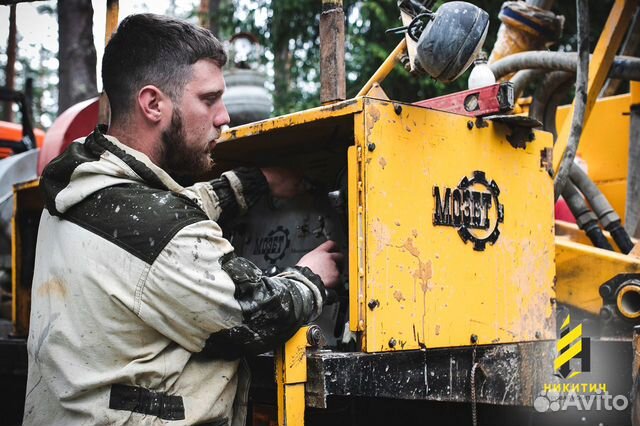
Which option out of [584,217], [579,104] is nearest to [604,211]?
[584,217]

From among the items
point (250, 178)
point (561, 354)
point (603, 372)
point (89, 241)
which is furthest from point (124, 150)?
point (603, 372)

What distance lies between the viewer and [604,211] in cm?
336

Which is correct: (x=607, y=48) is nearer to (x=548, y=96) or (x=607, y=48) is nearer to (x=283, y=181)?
(x=548, y=96)

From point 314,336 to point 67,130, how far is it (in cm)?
251

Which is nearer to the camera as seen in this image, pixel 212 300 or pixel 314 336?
pixel 212 300

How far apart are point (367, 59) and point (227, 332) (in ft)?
22.5

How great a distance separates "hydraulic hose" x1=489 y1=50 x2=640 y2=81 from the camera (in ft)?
10.9

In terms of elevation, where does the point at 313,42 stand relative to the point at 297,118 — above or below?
above

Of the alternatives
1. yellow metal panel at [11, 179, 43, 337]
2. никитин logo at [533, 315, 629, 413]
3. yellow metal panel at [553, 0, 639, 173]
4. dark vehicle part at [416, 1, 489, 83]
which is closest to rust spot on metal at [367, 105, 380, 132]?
dark vehicle part at [416, 1, 489, 83]

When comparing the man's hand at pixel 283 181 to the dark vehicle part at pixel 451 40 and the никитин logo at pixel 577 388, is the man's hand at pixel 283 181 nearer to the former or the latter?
the dark vehicle part at pixel 451 40

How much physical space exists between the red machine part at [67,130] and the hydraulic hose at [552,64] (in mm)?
2027

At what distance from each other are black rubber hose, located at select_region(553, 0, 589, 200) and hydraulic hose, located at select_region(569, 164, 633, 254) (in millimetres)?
449

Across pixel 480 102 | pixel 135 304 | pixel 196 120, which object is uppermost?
pixel 480 102

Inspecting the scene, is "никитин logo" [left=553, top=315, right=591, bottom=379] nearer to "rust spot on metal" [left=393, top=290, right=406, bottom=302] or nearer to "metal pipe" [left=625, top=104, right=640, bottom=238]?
"rust spot on metal" [left=393, top=290, right=406, bottom=302]
